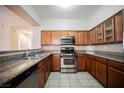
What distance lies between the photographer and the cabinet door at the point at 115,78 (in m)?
2.48

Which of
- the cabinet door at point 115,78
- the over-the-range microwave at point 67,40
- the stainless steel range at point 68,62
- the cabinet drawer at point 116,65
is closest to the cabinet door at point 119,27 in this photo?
the cabinet drawer at point 116,65

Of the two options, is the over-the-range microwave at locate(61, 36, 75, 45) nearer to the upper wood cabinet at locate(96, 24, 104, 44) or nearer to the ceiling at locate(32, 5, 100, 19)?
the ceiling at locate(32, 5, 100, 19)

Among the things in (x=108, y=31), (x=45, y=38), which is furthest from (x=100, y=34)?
(x=45, y=38)

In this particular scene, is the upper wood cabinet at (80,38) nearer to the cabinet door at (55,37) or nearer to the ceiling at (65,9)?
the cabinet door at (55,37)

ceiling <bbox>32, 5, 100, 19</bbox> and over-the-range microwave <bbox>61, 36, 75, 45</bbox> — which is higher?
ceiling <bbox>32, 5, 100, 19</bbox>

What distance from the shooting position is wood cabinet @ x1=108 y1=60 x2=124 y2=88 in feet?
8.07

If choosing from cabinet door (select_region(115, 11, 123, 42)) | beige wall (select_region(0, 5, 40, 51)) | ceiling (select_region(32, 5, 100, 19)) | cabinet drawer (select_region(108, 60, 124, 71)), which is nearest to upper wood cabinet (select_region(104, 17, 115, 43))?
cabinet door (select_region(115, 11, 123, 42))

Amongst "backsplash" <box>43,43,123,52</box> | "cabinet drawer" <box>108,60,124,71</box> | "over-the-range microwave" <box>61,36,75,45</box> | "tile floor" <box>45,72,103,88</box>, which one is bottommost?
"tile floor" <box>45,72,103,88</box>
